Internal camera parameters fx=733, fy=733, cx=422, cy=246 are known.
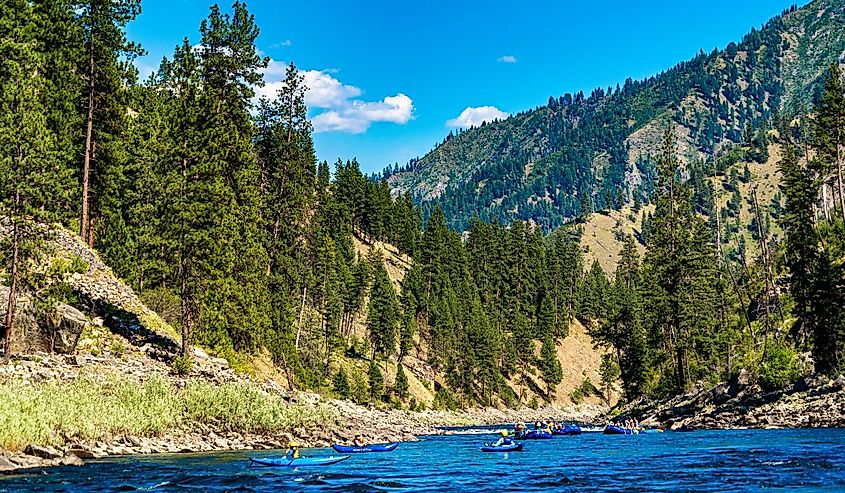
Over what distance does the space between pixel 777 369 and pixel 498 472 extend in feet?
125

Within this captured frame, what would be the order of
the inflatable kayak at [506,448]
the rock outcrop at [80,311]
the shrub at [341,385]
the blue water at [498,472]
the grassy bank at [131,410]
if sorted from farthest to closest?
the shrub at [341,385] → the inflatable kayak at [506,448] → the rock outcrop at [80,311] → the grassy bank at [131,410] → the blue water at [498,472]

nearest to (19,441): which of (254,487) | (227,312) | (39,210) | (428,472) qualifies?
(254,487)

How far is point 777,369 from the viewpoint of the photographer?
194 feet

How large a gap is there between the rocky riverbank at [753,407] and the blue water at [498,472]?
10002 mm

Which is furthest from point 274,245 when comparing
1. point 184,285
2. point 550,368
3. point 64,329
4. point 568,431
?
point 550,368

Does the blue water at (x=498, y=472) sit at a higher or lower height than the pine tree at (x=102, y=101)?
lower

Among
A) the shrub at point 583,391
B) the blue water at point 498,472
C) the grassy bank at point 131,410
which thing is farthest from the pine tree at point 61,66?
the shrub at point 583,391

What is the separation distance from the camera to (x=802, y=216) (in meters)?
71.9

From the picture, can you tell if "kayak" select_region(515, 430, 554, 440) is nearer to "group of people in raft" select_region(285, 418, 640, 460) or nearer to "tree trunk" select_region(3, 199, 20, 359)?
"group of people in raft" select_region(285, 418, 640, 460)

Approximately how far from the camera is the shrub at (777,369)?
58.5 metres

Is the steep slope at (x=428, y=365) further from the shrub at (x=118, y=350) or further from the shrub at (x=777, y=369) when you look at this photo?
the shrub at (x=118, y=350)

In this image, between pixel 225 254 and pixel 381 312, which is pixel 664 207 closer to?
pixel 381 312

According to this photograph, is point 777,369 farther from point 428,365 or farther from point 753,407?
point 428,365

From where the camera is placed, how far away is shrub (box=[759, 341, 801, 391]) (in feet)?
192
